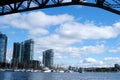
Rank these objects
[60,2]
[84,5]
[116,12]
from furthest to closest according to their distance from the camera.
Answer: [60,2]
[84,5]
[116,12]

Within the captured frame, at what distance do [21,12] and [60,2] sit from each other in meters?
4.44

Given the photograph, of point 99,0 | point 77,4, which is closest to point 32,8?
point 77,4

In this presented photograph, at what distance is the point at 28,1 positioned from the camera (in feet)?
98.8

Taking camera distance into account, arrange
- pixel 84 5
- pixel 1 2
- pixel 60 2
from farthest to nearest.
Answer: pixel 1 2
pixel 60 2
pixel 84 5

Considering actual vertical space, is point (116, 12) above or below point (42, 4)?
below

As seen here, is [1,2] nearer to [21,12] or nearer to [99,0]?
[21,12]

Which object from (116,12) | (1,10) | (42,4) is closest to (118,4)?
(116,12)

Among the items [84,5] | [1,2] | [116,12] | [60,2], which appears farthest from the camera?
[1,2]

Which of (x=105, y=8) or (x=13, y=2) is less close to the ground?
(x=13, y=2)

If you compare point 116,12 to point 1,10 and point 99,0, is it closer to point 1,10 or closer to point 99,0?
point 99,0

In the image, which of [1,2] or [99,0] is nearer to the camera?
[99,0]

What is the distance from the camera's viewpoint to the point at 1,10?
32094 millimetres

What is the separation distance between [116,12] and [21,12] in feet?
33.2

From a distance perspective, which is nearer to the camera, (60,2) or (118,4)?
(118,4)
